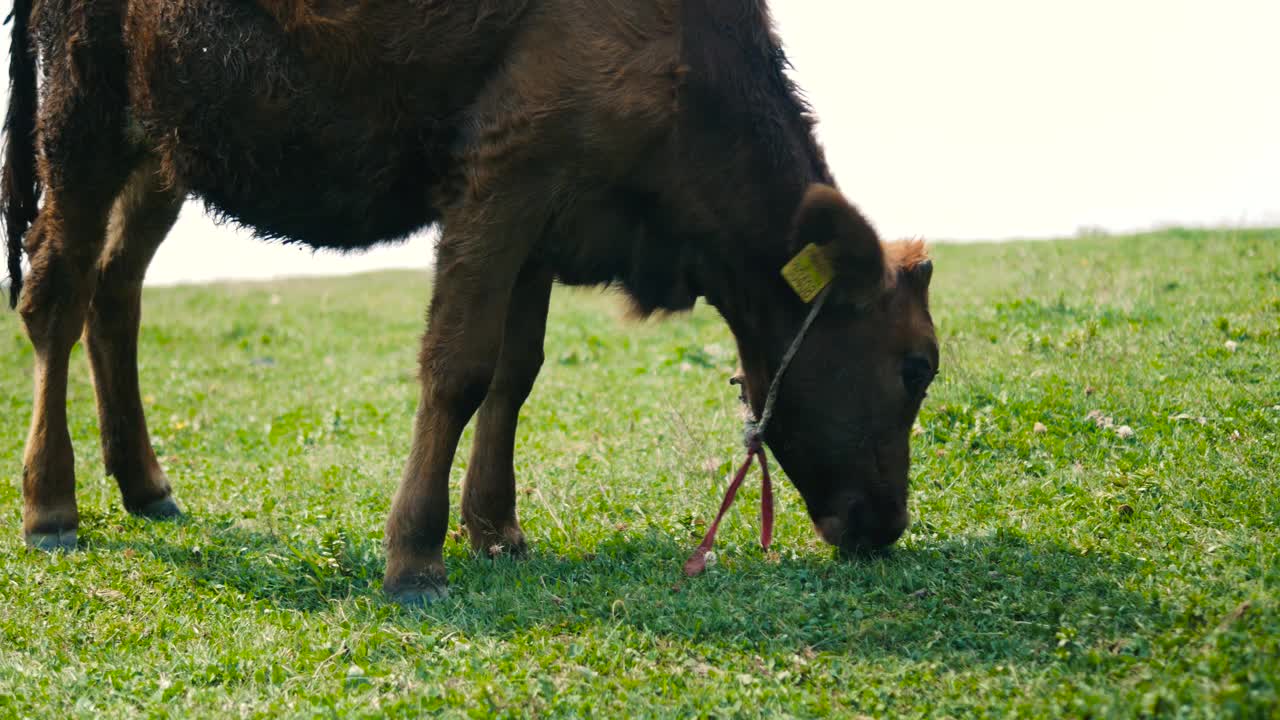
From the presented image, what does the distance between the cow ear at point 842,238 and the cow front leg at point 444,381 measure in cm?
122

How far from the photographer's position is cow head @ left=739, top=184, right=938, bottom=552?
4809 millimetres

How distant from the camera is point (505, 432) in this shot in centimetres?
543

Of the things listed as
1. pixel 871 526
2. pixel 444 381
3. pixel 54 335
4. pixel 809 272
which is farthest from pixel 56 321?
pixel 871 526

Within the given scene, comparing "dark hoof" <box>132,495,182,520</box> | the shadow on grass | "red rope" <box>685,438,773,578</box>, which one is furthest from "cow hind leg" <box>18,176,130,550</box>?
"red rope" <box>685,438,773,578</box>

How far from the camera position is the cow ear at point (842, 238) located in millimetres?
4547

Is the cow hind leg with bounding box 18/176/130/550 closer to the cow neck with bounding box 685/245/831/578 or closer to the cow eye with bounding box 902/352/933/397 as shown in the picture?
the cow neck with bounding box 685/245/831/578

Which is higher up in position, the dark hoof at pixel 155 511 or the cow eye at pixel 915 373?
the cow eye at pixel 915 373

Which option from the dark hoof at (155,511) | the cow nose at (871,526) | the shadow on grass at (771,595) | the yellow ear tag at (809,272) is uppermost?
the yellow ear tag at (809,272)

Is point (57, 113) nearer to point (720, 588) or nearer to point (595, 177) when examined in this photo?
point (595, 177)

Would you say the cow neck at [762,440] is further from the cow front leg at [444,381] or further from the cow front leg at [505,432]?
the cow front leg at [444,381]

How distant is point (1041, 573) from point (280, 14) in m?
3.98

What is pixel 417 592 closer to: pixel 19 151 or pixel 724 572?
pixel 724 572

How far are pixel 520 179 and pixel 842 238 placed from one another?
4.51ft

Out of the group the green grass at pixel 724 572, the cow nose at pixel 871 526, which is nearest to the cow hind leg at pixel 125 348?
the green grass at pixel 724 572
